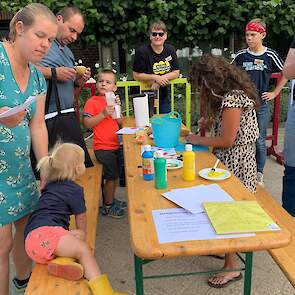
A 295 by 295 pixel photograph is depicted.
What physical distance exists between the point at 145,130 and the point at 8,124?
1783 millimetres

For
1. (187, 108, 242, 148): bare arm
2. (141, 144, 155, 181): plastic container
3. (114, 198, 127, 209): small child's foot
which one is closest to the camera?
(141, 144, 155, 181): plastic container

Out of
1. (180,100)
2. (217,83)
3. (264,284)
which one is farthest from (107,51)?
(264,284)

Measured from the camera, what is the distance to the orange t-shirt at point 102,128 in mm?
3539

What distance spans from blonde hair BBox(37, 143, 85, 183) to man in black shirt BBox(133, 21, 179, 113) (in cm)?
240

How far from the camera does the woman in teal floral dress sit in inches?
75.9

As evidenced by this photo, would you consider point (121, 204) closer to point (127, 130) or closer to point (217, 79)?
point (127, 130)

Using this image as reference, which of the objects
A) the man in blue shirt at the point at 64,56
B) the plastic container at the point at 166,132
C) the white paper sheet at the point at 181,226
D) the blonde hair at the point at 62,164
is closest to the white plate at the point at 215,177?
the white paper sheet at the point at 181,226

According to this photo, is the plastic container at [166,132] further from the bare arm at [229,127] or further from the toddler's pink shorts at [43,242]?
the toddler's pink shorts at [43,242]

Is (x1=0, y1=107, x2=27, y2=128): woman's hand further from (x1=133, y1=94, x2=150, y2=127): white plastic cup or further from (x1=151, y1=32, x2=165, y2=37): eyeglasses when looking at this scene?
(x1=151, y1=32, x2=165, y2=37): eyeglasses

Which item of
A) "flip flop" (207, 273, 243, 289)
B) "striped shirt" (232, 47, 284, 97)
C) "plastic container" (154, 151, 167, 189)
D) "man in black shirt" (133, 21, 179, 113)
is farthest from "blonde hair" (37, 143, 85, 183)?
"striped shirt" (232, 47, 284, 97)

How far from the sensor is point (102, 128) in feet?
11.9

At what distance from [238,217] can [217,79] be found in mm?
1211

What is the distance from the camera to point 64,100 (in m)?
3.14

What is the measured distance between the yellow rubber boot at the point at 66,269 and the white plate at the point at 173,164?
882mm
